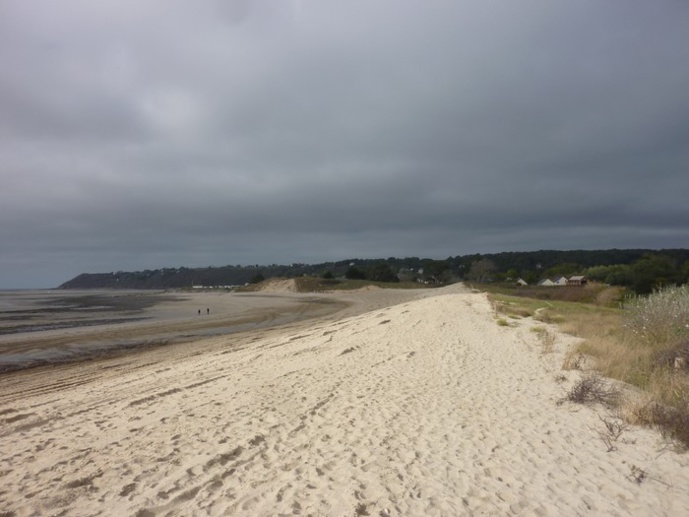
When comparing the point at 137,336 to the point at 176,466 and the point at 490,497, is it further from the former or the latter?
the point at 490,497

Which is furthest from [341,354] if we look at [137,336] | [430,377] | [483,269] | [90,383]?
[483,269]

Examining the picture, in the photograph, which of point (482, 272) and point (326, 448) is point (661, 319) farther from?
point (482, 272)

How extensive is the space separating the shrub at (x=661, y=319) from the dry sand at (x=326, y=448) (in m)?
4.35

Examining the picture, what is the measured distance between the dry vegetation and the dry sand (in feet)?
1.48

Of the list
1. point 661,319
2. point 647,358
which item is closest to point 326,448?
point 647,358

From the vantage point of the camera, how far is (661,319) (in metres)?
13.4

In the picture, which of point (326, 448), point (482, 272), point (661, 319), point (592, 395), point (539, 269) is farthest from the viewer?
point (539, 269)

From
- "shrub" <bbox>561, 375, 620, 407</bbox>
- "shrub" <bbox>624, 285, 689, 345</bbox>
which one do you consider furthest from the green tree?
"shrub" <bbox>561, 375, 620, 407</bbox>

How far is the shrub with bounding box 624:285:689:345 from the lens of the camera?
40.9 ft

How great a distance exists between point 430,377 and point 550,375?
2.79m

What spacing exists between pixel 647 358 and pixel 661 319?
4.17 m

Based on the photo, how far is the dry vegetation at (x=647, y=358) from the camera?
6.45m

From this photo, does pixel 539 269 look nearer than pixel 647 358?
No

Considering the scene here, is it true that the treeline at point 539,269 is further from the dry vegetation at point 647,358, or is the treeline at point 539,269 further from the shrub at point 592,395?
the shrub at point 592,395
